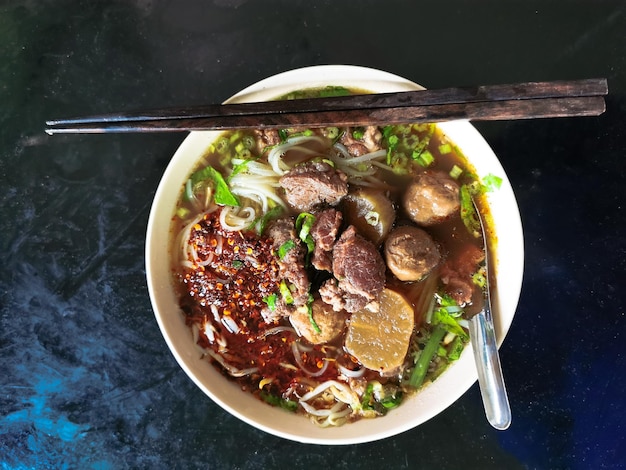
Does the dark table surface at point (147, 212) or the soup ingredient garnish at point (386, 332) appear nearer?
the soup ingredient garnish at point (386, 332)

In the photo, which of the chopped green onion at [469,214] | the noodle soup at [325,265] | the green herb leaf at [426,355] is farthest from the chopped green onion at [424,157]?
the green herb leaf at [426,355]

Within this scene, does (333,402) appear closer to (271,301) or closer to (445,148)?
(271,301)

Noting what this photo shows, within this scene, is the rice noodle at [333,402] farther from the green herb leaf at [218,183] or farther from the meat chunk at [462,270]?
the green herb leaf at [218,183]

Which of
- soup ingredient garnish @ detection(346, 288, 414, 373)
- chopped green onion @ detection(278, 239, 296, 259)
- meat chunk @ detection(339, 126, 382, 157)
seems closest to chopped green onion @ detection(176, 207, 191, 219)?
chopped green onion @ detection(278, 239, 296, 259)

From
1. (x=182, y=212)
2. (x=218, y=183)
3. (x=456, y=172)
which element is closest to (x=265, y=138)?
(x=218, y=183)

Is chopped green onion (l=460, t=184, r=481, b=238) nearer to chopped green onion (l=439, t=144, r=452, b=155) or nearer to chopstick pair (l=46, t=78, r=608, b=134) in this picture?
chopped green onion (l=439, t=144, r=452, b=155)

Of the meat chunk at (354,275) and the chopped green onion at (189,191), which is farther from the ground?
the chopped green onion at (189,191)

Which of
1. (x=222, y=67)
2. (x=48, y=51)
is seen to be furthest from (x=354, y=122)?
(x=48, y=51)
